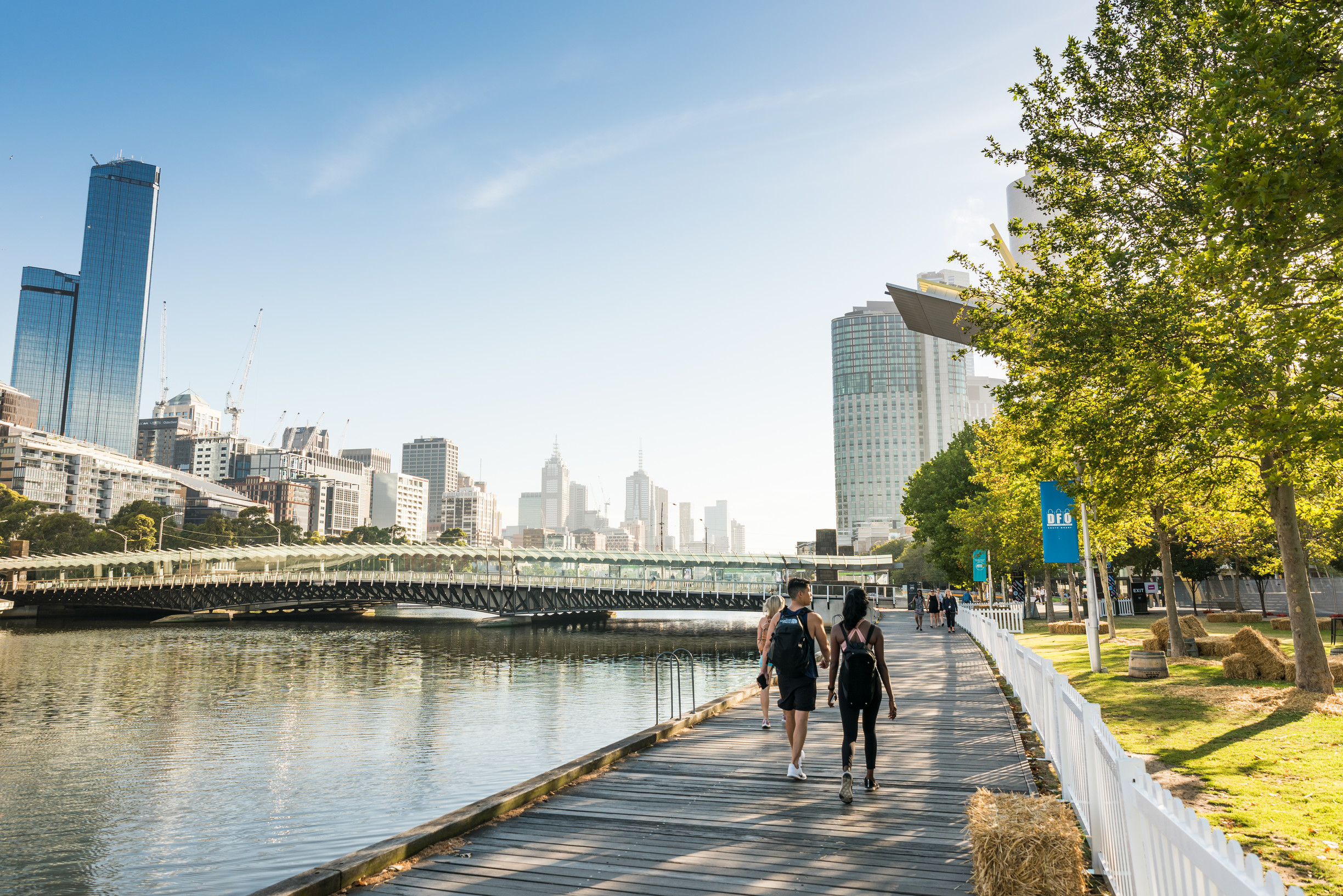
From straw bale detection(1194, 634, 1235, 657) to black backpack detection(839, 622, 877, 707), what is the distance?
18113 mm

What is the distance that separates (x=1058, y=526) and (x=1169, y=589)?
732 centimetres

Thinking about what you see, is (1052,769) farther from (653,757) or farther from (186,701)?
(186,701)

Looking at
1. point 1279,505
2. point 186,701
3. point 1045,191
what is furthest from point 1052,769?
point 186,701

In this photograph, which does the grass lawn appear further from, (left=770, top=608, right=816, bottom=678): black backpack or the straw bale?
(left=770, top=608, right=816, bottom=678): black backpack

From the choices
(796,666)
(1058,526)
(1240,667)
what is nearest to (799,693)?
(796,666)

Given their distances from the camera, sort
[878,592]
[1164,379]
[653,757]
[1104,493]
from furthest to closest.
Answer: [878,592]
[1104,493]
[1164,379]
[653,757]

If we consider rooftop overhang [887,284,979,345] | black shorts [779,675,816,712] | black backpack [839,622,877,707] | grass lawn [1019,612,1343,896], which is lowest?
grass lawn [1019,612,1343,896]

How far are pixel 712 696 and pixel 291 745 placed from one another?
46.1 feet

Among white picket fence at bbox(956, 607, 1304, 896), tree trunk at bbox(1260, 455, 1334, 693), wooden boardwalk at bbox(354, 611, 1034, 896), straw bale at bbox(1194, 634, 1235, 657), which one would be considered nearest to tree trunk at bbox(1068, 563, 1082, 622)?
straw bale at bbox(1194, 634, 1235, 657)

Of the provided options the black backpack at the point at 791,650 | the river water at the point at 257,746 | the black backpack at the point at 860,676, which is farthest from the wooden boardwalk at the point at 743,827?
the river water at the point at 257,746

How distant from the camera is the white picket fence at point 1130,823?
10.0ft

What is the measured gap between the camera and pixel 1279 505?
53.5ft

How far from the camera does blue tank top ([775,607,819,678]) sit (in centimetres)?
957

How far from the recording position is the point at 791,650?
9.50 metres
